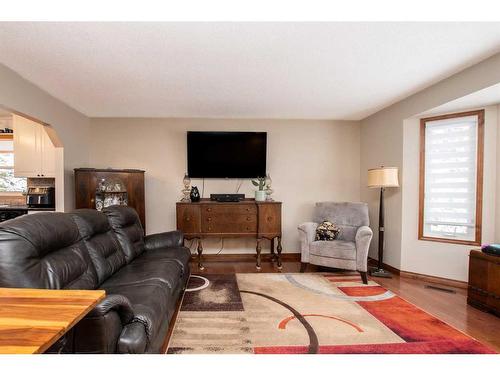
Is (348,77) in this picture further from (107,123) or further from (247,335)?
(107,123)

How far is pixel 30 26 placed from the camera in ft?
6.03

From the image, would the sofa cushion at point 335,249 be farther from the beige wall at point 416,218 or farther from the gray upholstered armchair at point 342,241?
the beige wall at point 416,218

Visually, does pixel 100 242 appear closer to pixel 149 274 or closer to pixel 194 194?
pixel 149 274

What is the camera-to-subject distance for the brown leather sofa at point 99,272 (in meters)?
1.31

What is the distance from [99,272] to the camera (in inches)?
80.7

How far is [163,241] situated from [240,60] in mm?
2117

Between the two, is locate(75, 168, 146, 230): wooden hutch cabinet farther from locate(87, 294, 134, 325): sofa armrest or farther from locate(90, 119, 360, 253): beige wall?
locate(87, 294, 134, 325): sofa armrest

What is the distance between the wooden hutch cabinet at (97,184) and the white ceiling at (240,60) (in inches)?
36.1

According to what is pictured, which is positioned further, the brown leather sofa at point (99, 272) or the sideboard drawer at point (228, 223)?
the sideboard drawer at point (228, 223)

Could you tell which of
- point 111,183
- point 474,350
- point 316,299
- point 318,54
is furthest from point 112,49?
point 474,350

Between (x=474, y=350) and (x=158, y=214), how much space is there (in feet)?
13.1

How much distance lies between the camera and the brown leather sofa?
1.31 metres

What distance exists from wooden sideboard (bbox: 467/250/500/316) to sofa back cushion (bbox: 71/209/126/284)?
11.1 feet

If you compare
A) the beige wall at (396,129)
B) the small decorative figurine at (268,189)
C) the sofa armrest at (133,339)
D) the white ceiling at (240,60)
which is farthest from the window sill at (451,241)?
the sofa armrest at (133,339)
